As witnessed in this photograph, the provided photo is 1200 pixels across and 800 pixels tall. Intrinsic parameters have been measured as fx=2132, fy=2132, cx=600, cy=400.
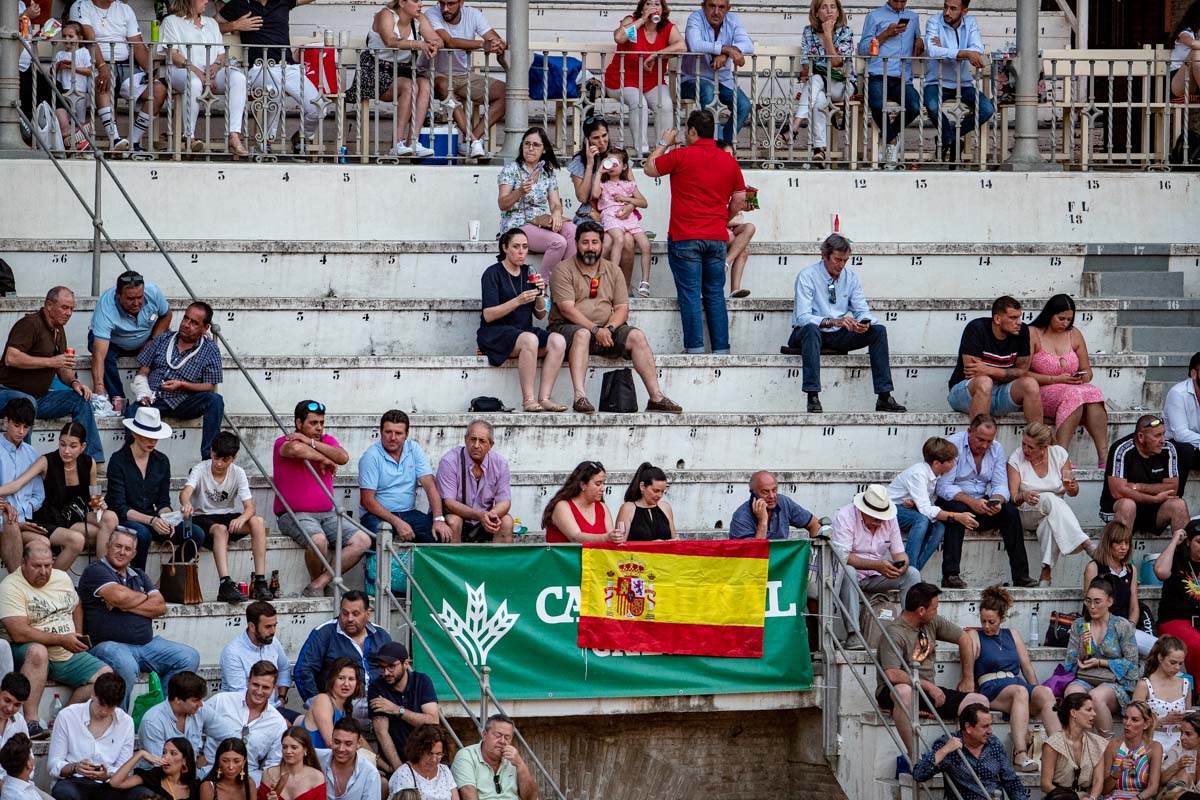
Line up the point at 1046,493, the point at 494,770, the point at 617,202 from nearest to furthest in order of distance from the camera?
the point at 494,770 < the point at 1046,493 < the point at 617,202

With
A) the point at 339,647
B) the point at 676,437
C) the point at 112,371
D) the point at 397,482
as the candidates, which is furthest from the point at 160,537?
the point at 676,437

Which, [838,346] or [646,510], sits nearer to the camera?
[646,510]

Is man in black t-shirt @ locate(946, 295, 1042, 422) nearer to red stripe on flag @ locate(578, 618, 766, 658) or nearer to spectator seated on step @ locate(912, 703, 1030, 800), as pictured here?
red stripe on flag @ locate(578, 618, 766, 658)

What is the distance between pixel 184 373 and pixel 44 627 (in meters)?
2.60

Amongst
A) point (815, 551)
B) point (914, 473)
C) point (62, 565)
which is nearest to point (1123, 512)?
point (914, 473)

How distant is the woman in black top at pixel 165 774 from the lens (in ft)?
35.9

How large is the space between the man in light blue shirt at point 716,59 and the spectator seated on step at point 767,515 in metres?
4.78

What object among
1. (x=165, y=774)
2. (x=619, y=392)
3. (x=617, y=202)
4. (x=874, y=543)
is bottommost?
(x=165, y=774)

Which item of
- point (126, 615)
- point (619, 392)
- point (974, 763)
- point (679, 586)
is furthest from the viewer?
point (619, 392)

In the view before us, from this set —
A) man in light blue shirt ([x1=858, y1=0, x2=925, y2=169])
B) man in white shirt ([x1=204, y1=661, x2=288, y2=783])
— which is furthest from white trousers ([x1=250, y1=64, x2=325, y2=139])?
man in white shirt ([x1=204, y1=661, x2=288, y2=783])

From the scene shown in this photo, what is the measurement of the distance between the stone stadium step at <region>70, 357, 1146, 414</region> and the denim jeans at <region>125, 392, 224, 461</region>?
59cm

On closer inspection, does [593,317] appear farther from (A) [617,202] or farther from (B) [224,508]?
(B) [224,508]

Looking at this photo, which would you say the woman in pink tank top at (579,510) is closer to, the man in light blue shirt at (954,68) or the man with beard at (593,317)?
the man with beard at (593,317)

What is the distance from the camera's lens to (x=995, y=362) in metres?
14.8
